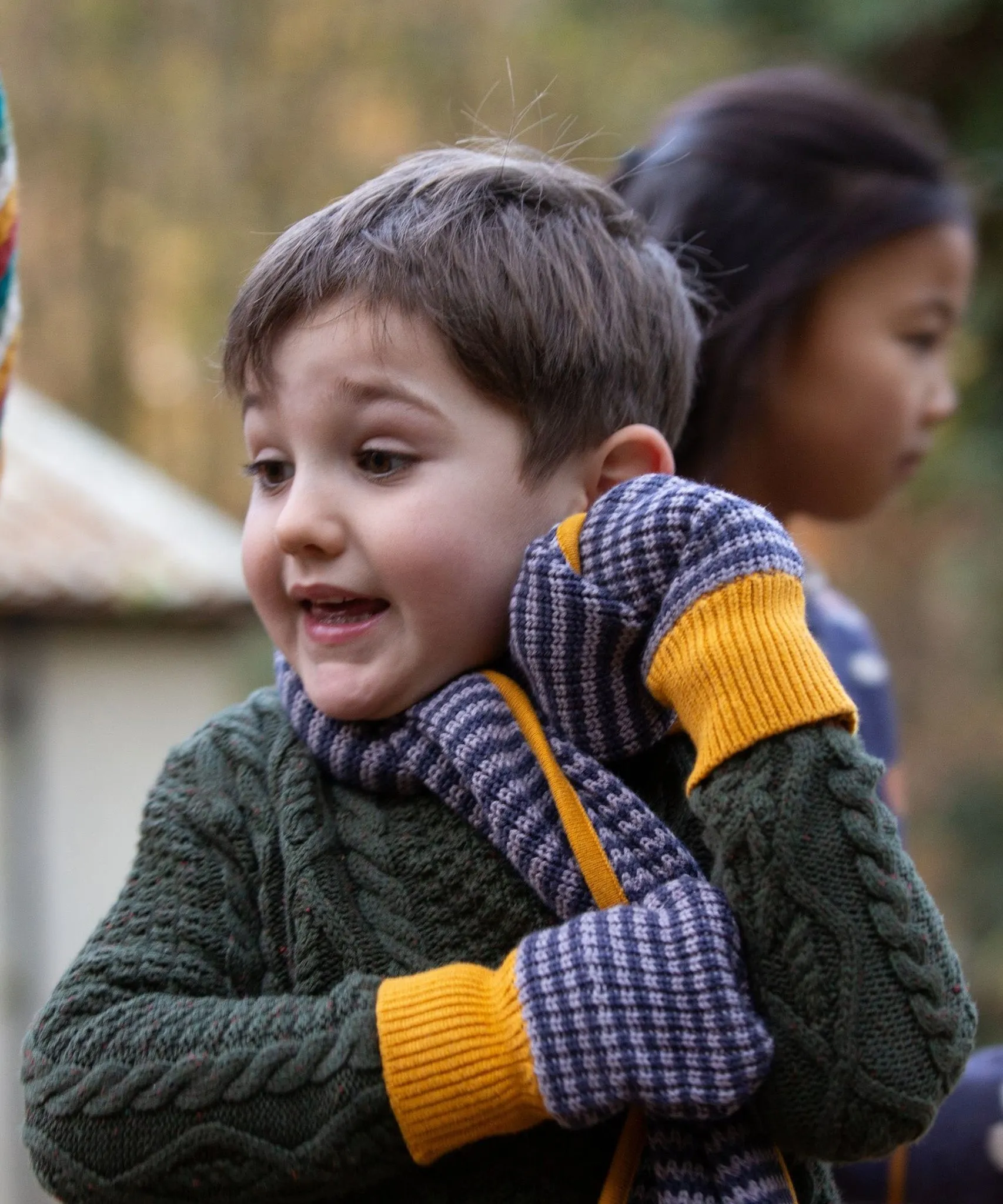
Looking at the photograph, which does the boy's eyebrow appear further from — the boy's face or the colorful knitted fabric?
the colorful knitted fabric

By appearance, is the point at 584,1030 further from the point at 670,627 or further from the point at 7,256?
the point at 7,256

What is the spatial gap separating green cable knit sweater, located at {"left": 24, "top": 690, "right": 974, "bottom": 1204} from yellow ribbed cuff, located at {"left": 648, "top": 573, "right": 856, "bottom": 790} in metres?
0.02

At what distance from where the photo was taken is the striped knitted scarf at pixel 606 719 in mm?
1338

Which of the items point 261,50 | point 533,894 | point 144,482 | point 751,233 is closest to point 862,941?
point 533,894

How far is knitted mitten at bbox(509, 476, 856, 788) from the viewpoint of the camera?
132cm

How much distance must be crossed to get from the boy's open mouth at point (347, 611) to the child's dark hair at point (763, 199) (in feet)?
3.04

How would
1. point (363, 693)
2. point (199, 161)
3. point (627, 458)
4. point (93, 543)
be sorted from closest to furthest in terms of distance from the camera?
point (363, 693), point (627, 458), point (93, 543), point (199, 161)

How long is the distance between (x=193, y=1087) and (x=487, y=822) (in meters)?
0.39

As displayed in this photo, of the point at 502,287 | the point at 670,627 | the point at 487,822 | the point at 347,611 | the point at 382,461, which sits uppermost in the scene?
the point at 502,287

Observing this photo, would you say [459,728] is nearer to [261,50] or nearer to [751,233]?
[751,233]

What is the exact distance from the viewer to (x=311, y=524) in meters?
1.45

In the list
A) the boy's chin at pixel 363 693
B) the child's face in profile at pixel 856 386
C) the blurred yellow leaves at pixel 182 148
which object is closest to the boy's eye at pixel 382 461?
the boy's chin at pixel 363 693

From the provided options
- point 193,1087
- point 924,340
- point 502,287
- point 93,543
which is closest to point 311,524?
point 502,287

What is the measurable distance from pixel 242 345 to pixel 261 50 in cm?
1430
